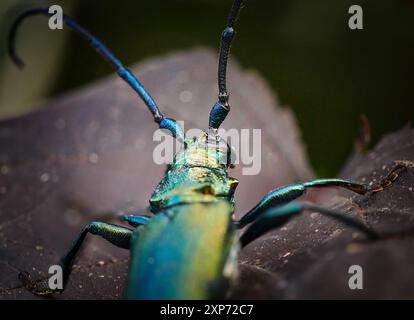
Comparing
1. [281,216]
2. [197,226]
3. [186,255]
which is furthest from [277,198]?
[186,255]

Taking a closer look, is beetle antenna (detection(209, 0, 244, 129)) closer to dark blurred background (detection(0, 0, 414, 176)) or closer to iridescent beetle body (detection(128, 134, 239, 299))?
iridescent beetle body (detection(128, 134, 239, 299))

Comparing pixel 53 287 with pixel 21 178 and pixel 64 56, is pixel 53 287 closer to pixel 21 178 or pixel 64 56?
pixel 21 178

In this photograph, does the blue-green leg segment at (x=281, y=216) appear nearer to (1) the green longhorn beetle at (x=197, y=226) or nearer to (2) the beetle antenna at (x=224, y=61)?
(1) the green longhorn beetle at (x=197, y=226)

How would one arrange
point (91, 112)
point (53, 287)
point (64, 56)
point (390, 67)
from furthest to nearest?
1. point (64, 56)
2. point (390, 67)
3. point (91, 112)
4. point (53, 287)

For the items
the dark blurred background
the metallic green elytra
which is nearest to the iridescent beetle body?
the metallic green elytra

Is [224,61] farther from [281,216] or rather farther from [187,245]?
[187,245]

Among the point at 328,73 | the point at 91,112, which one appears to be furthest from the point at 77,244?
the point at 328,73
